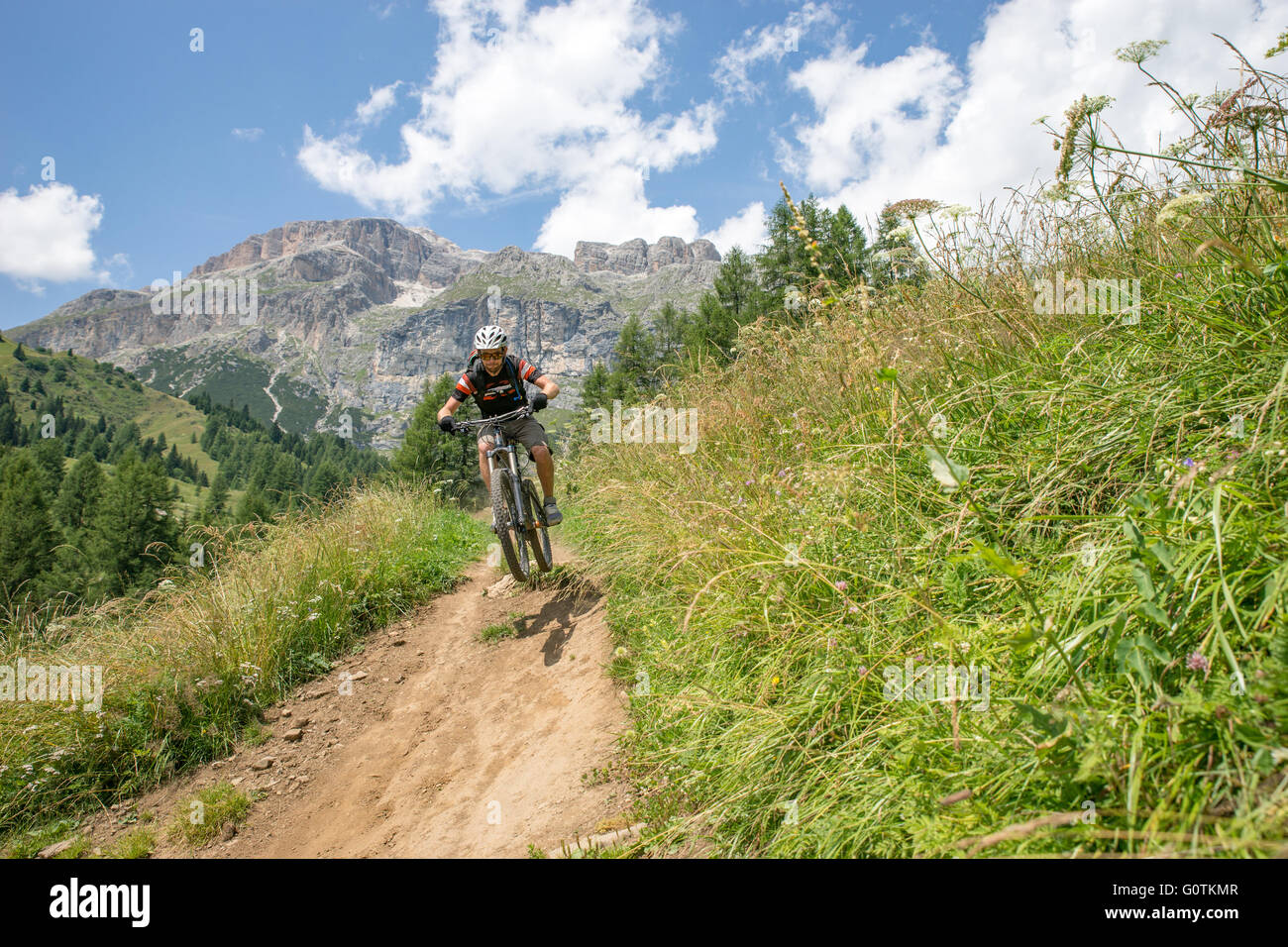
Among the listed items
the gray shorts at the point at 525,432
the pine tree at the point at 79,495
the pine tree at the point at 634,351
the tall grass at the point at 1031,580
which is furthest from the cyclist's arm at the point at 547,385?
the pine tree at the point at 79,495

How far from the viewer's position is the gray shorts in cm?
714

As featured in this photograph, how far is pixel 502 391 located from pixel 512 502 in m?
1.40

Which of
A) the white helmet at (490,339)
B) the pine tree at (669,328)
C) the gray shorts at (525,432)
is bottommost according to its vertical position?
the gray shorts at (525,432)

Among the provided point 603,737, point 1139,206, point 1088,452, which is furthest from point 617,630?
point 1139,206

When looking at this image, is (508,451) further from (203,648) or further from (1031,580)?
(1031,580)

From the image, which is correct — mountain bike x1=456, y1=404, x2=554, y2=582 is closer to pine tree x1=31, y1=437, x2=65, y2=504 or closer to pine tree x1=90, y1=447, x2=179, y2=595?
pine tree x1=90, y1=447, x2=179, y2=595

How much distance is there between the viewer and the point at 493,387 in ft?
23.3

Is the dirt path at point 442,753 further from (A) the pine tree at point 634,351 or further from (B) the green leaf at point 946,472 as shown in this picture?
(A) the pine tree at point 634,351

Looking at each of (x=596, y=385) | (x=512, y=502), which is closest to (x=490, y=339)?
(x=512, y=502)

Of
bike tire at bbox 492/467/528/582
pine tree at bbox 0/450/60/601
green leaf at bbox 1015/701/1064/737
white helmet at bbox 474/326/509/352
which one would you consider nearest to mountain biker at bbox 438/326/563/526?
white helmet at bbox 474/326/509/352

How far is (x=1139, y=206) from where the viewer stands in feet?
11.8

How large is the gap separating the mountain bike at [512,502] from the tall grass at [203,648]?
1.91m

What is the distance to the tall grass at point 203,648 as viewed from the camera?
4836mm
